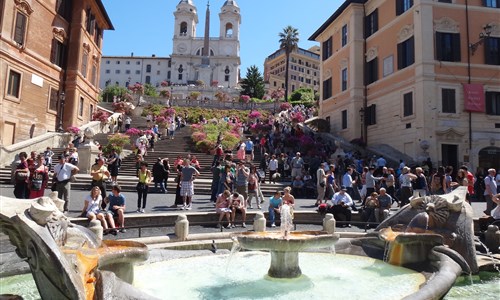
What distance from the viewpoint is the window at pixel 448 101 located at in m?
22.2

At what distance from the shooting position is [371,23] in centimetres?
2817

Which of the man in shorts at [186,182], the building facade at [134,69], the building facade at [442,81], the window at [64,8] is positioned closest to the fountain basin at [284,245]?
the man in shorts at [186,182]

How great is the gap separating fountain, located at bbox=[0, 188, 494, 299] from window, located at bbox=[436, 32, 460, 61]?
18.1 m

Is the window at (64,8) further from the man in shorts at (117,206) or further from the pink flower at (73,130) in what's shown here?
the man in shorts at (117,206)

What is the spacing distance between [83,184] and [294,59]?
10002 cm

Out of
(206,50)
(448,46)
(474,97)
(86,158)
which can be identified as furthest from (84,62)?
(206,50)

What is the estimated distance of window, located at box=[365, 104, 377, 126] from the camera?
2692 cm

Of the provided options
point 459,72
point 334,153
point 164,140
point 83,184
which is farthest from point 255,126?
point 83,184

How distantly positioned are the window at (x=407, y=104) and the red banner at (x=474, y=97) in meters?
2.94

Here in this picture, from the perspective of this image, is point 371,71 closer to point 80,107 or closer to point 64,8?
point 80,107

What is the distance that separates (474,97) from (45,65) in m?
28.6

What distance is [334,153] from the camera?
78.1ft

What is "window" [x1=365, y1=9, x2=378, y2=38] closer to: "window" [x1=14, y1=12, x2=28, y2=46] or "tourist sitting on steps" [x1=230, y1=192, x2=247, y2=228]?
"tourist sitting on steps" [x1=230, y1=192, x2=247, y2=228]

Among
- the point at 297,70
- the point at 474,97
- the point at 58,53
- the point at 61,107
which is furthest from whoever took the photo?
the point at 297,70
